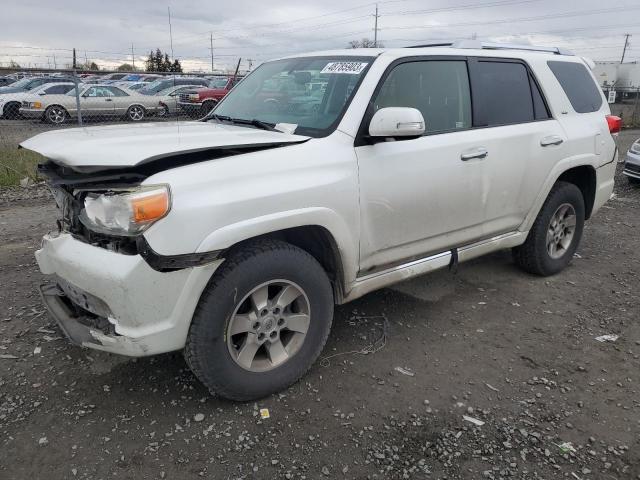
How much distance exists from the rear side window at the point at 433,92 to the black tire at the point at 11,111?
17694 mm

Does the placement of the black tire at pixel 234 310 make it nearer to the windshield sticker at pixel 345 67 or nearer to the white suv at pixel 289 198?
the white suv at pixel 289 198

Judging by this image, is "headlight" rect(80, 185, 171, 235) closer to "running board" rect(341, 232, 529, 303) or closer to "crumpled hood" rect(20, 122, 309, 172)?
"crumpled hood" rect(20, 122, 309, 172)

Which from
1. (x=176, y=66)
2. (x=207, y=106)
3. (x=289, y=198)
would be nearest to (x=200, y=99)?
(x=207, y=106)

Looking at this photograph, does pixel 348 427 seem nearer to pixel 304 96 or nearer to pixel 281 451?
pixel 281 451

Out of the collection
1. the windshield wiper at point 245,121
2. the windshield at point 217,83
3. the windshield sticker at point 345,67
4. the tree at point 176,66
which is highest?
the tree at point 176,66

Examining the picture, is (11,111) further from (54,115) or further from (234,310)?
(234,310)

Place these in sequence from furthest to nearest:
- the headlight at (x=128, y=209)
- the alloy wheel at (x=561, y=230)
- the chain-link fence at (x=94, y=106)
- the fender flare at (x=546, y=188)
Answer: the chain-link fence at (x=94, y=106), the alloy wheel at (x=561, y=230), the fender flare at (x=546, y=188), the headlight at (x=128, y=209)

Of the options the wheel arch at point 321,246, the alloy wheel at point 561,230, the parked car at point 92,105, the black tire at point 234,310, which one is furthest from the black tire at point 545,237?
the parked car at point 92,105

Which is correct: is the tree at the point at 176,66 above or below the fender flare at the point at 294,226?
above

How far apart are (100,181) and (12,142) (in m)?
11.6

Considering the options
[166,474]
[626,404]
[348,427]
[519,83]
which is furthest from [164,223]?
[519,83]

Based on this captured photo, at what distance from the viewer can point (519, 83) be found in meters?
4.21

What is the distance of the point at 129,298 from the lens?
2432mm

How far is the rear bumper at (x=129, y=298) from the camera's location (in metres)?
2.43
